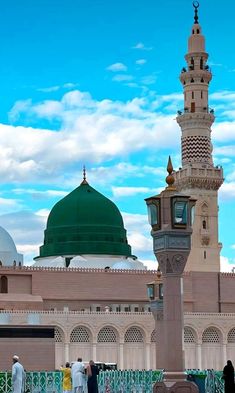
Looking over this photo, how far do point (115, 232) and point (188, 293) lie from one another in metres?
6.96

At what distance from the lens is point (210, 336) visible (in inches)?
1954

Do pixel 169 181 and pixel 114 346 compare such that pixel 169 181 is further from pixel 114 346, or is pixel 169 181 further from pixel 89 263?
pixel 89 263

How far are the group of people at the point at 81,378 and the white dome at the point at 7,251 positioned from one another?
31674mm

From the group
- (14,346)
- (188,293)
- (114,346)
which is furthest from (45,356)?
(188,293)

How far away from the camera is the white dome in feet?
167

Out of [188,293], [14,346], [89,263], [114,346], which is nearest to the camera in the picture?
[14,346]

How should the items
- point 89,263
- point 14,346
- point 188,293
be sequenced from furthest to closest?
point 89,263 → point 188,293 → point 14,346

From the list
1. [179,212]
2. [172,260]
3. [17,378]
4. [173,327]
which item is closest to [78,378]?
[17,378]

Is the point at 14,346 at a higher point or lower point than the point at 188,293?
lower

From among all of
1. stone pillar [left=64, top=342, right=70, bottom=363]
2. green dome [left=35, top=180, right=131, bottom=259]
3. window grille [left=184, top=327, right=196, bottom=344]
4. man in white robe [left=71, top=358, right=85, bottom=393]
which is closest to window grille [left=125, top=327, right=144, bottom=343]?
window grille [left=184, top=327, right=196, bottom=344]

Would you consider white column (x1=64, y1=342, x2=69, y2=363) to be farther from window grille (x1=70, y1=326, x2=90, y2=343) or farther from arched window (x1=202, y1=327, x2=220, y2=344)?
arched window (x1=202, y1=327, x2=220, y2=344)

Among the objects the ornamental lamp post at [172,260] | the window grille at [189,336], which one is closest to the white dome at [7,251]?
the window grille at [189,336]

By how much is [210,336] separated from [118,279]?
534 centimetres

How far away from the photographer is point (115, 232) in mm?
55594
